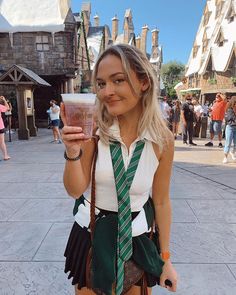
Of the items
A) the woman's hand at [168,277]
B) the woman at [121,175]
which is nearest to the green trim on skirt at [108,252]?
the woman at [121,175]

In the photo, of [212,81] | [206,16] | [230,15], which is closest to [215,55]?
[212,81]

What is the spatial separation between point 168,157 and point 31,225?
2783 mm

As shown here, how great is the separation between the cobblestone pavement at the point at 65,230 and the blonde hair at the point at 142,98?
5.47 ft

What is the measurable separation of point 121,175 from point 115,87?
40 centimetres

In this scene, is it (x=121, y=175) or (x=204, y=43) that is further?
(x=204, y=43)

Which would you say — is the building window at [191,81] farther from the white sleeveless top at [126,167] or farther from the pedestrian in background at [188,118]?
the white sleeveless top at [126,167]

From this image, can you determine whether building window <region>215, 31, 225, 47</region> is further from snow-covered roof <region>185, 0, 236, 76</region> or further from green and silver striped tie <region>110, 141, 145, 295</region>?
green and silver striped tie <region>110, 141, 145, 295</region>

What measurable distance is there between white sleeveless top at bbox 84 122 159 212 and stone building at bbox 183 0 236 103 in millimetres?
25508

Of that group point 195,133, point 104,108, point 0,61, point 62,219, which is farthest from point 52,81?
point 104,108

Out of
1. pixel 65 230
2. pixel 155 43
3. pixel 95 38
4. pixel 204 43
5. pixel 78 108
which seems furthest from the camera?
pixel 155 43

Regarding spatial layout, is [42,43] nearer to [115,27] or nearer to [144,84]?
[144,84]

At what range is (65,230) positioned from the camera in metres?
3.64

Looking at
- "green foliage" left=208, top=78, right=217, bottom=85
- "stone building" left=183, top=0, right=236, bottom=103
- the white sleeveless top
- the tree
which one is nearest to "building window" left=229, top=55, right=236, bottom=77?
"stone building" left=183, top=0, right=236, bottom=103

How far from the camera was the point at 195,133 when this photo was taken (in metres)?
13.3
